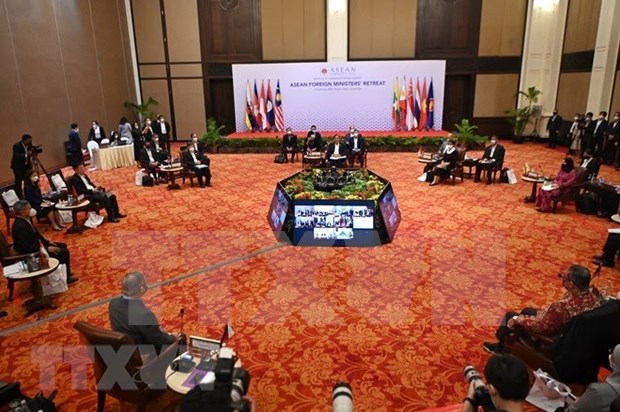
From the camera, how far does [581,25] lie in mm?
14695

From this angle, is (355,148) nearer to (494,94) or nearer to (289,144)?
(289,144)

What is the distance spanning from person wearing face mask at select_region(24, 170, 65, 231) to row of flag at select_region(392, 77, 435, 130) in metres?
11.7

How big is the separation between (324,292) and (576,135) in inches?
467

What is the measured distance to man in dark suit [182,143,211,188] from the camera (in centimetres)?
1062

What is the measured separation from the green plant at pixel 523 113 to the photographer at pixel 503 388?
16.3 metres

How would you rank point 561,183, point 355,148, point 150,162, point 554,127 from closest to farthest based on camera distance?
1. point 561,183
2. point 150,162
3. point 355,148
4. point 554,127

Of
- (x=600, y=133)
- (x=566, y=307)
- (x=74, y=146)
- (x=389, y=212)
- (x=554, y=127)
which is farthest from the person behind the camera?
(x=554, y=127)

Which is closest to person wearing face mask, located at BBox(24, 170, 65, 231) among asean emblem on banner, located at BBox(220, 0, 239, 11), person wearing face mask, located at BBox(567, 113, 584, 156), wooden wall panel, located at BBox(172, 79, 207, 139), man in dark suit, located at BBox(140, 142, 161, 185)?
man in dark suit, located at BBox(140, 142, 161, 185)

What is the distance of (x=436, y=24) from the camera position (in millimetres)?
16328

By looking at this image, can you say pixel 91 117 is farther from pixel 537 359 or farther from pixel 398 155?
pixel 537 359

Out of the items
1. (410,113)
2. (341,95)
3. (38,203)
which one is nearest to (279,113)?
(341,95)

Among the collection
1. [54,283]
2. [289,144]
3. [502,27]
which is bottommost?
[54,283]

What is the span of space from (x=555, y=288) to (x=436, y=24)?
13.5 m

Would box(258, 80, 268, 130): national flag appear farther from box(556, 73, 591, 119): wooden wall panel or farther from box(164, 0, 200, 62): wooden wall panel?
box(556, 73, 591, 119): wooden wall panel
